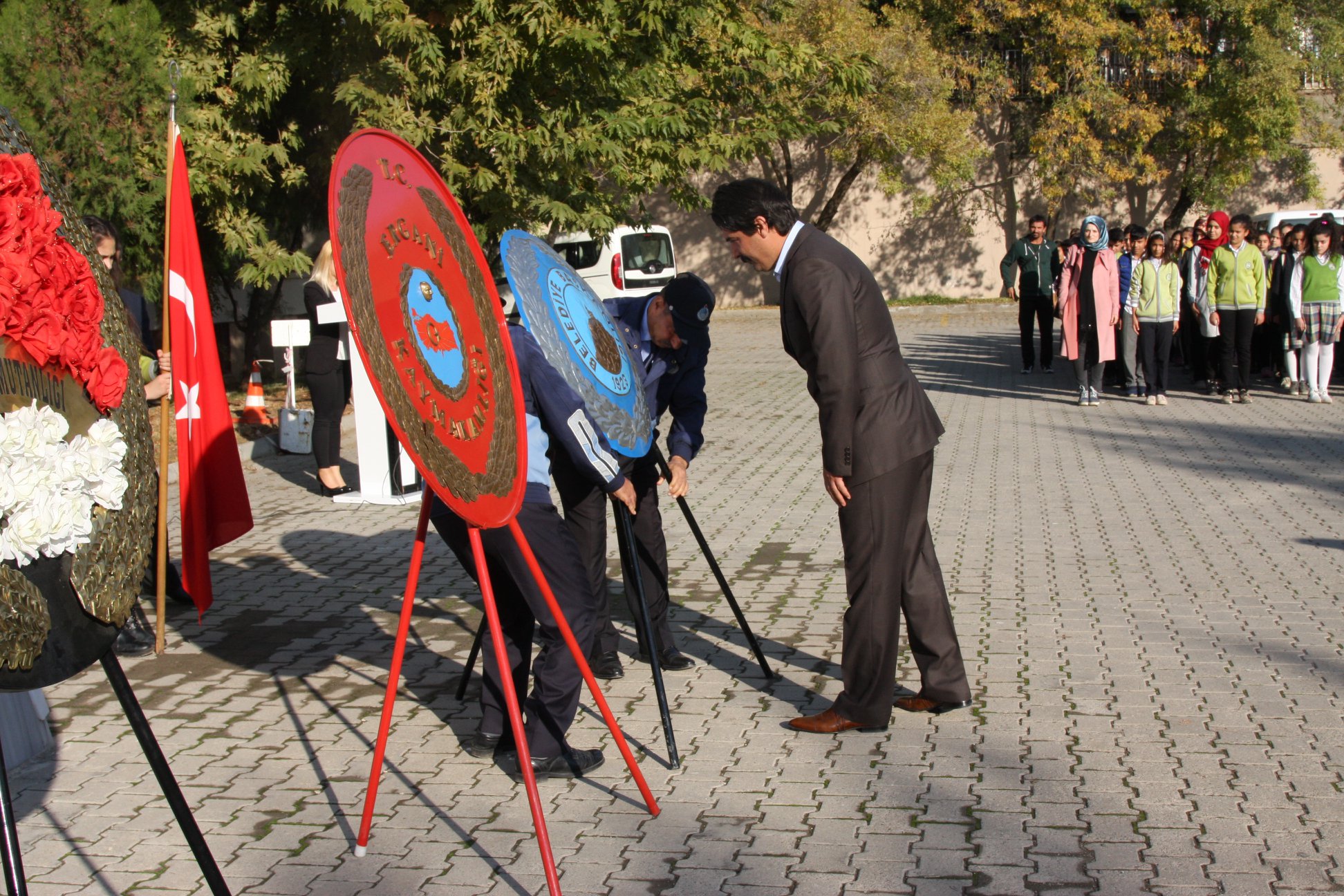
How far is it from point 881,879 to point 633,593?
6.69 feet

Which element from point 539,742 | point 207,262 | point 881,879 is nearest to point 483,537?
point 539,742

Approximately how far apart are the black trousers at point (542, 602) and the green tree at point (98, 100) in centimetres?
920

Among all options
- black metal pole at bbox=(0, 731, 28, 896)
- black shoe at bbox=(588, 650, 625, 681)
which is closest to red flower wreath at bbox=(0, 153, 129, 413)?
black metal pole at bbox=(0, 731, 28, 896)

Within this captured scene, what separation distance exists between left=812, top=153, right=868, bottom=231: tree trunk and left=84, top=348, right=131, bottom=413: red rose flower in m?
28.1

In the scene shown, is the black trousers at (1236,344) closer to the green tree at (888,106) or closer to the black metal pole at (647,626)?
the black metal pole at (647,626)

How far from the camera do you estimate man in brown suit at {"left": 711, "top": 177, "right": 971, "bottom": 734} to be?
4441mm

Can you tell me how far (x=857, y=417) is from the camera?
4531mm

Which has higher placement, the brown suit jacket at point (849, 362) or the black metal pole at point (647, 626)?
the brown suit jacket at point (849, 362)

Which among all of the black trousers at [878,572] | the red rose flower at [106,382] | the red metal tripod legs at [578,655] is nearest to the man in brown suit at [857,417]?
the black trousers at [878,572]

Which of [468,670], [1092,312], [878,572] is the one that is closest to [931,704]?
[878,572]

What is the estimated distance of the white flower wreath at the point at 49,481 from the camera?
241cm

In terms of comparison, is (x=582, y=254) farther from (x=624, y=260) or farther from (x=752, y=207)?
(x=752, y=207)

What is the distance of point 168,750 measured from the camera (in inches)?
186

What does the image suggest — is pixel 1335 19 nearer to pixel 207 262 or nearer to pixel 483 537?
pixel 207 262
